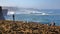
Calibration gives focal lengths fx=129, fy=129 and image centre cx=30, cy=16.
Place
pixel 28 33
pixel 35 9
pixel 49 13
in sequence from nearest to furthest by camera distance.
Result: pixel 28 33
pixel 49 13
pixel 35 9

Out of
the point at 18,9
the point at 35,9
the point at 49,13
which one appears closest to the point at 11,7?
the point at 18,9

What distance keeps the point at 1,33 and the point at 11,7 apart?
82.3 inches

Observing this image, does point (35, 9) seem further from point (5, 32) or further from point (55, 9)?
point (5, 32)

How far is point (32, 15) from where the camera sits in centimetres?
278

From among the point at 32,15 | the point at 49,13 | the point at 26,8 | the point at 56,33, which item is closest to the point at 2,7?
the point at 26,8

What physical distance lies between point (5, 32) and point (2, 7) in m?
2.06

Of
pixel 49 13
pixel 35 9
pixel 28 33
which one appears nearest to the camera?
pixel 28 33

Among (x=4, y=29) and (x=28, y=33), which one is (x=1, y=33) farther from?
(x=28, y=33)

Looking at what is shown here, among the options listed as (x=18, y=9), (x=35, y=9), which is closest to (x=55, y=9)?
(x=35, y=9)

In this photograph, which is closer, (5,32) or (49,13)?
(5,32)

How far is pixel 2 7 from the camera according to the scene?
2988 mm

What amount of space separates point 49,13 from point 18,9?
724 mm

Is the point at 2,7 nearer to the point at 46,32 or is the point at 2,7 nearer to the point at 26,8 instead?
the point at 26,8

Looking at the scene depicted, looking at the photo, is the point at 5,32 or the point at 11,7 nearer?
the point at 5,32
